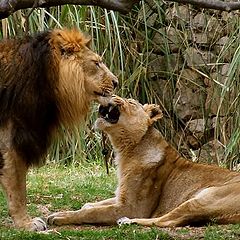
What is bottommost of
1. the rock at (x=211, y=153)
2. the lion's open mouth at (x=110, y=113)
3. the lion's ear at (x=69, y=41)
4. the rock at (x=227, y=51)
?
the rock at (x=211, y=153)

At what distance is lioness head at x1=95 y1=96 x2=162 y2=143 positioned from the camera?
20.9ft

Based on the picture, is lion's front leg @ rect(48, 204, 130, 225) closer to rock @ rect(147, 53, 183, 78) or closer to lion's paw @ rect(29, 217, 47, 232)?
lion's paw @ rect(29, 217, 47, 232)

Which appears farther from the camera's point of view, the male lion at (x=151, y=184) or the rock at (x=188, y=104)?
the rock at (x=188, y=104)

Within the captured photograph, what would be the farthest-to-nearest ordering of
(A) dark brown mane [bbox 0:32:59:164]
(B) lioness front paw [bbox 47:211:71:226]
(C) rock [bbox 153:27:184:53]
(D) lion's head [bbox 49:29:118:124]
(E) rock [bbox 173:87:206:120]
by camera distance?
(E) rock [bbox 173:87:206:120] → (C) rock [bbox 153:27:184:53] → (B) lioness front paw [bbox 47:211:71:226] → (D) lion's head [bbox 49:29:118:124] → (A) dark brown mane [bbox 0:32:59:164]

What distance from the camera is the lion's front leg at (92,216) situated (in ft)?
19.2

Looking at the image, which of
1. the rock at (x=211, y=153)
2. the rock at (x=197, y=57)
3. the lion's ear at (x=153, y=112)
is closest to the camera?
the lion's ear at (x=153, y=112)

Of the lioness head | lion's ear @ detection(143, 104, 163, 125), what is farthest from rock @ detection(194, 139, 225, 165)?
the lioness head

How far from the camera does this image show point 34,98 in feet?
17.6

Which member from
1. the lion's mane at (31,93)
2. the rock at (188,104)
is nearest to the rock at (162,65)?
the rock at (188,104)

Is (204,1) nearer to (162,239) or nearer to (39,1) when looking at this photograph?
(39,1)

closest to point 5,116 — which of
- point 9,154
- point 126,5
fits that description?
point 9,154

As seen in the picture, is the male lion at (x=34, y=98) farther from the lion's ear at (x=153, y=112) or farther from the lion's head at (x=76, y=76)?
the lion's ear at (x=153, y=112)

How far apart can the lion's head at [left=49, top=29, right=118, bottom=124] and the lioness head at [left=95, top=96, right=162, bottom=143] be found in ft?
1.90

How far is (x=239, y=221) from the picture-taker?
18.2 feet
